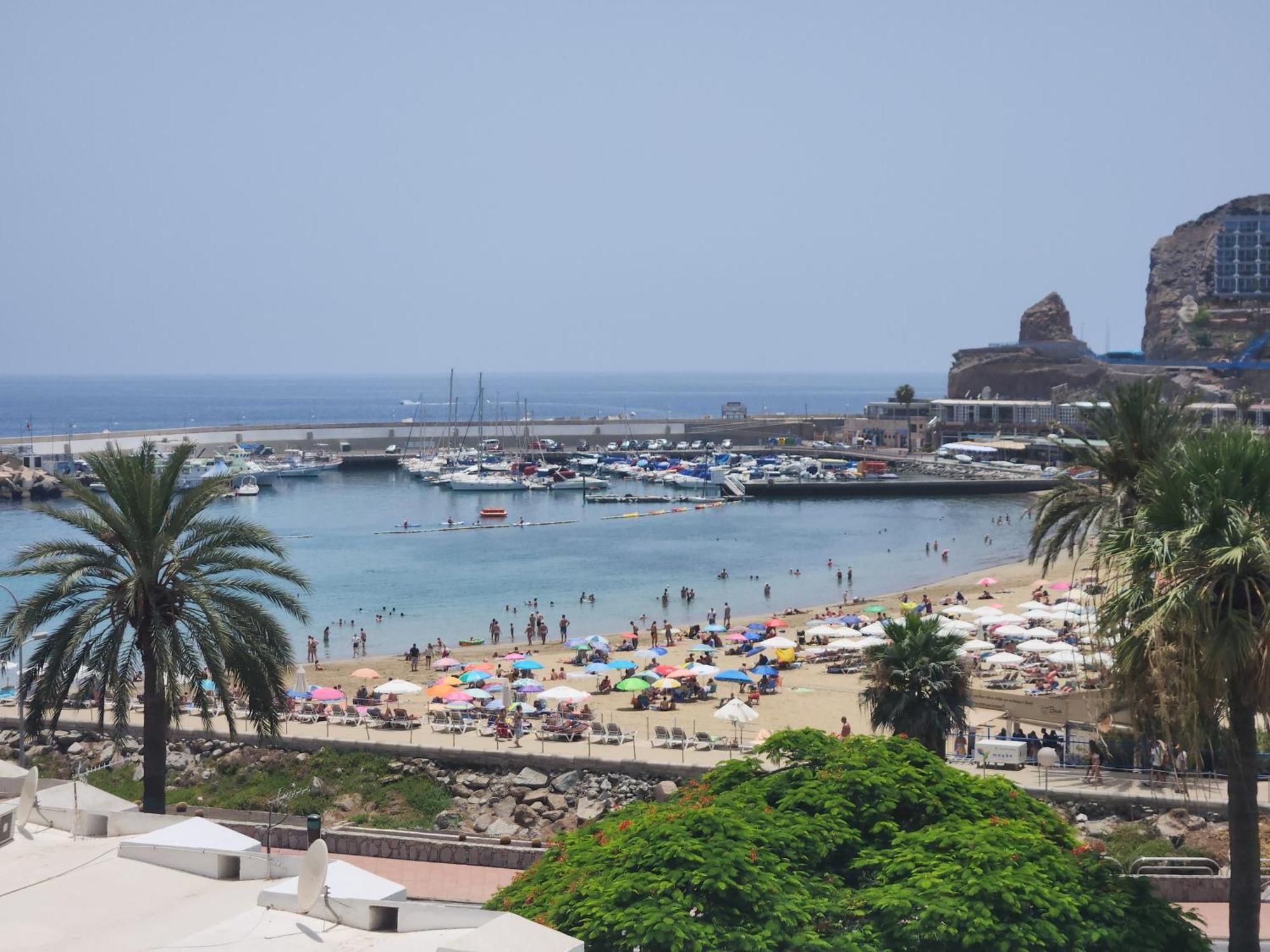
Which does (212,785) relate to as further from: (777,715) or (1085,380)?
(1085,380)

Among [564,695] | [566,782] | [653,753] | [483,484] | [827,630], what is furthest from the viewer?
[483,484]

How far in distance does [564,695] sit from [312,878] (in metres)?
21.5

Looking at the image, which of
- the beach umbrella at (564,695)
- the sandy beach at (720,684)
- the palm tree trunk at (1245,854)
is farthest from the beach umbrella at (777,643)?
the palm tree trunk at (1245,854)

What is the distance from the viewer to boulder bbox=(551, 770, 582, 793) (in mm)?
25875

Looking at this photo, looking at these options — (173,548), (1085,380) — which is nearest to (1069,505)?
(173,548)

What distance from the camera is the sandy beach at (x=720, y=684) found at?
32.3 metres

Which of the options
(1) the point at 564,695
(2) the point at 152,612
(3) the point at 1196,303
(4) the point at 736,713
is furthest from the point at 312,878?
(3) the point at 1196,303

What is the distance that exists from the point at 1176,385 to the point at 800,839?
112967 mm

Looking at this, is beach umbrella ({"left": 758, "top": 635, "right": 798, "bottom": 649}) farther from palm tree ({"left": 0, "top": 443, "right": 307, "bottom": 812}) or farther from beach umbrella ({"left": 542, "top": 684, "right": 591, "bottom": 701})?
palm tree ({"left": 0, "top": 443, "right": 307, "bottom": 812})

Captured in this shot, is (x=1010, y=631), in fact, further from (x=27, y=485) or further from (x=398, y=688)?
(x=27, y=485)

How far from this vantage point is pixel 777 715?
32750 millimetres

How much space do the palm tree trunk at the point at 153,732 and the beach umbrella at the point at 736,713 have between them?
13089 mm

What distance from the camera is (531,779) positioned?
2644 cm

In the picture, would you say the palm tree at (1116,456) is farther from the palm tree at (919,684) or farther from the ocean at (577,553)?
the ocean at (577,553)
